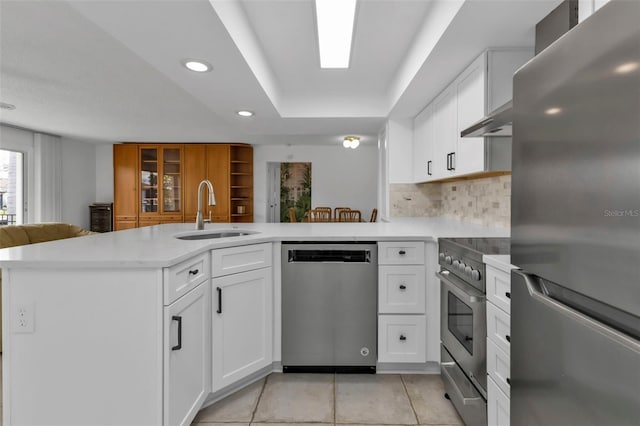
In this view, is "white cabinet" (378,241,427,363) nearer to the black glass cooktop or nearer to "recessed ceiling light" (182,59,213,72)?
the black glass cooktop

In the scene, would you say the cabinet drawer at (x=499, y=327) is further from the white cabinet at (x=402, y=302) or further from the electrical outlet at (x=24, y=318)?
the electrical outlet at (x=24, y=318)

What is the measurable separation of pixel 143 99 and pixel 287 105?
1.72 metres

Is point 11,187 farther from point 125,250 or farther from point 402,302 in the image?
point 402,302

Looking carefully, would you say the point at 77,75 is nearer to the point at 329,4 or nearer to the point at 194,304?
the point at 329,4

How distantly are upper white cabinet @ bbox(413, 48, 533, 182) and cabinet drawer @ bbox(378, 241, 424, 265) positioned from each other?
591 millimetres

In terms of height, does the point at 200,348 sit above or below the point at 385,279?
below

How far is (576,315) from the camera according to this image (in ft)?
2.27

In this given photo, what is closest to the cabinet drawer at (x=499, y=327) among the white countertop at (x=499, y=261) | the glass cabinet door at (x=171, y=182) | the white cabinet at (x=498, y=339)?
the white cabinet at (x=498, y=339)

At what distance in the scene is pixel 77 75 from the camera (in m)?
3.01

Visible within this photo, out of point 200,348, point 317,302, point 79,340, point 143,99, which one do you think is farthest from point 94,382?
point 143,99

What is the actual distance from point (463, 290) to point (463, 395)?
50cm

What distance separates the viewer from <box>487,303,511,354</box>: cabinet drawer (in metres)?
1.21

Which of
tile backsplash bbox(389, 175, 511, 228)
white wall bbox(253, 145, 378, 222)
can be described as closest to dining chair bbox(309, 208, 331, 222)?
white wall bbox(253, 145, 378, 222)

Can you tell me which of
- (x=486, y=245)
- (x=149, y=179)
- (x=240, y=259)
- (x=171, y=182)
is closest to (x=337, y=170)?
(x=171, y=182)
